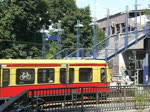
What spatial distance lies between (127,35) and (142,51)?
6.04 m

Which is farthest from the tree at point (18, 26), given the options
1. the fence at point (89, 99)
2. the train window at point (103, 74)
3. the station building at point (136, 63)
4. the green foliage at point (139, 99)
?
the green foliage at point (139, 99)

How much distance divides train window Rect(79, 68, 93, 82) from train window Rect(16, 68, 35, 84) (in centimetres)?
277

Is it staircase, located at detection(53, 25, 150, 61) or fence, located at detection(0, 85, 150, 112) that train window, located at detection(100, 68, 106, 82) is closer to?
fence, located at detection(0, 85, 150, 112)

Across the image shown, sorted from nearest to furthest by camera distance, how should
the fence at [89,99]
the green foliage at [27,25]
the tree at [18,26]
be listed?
the fence at [89,99]
the tree at [18,26]
the green foliage at [27,25]

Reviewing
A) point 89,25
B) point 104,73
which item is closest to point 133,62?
point 89,25

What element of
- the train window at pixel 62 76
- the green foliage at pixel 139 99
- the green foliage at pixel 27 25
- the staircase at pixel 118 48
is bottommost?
the green foliage at pixel 139 99

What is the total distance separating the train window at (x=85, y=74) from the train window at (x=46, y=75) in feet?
5.40

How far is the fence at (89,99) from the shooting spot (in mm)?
9116

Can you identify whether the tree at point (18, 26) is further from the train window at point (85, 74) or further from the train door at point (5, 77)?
the train door at point (5, 77)

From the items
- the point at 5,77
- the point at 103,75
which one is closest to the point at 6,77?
the point at 5,77

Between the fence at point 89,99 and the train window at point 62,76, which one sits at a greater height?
the train window at point 62,76

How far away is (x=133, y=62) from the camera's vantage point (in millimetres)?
33406

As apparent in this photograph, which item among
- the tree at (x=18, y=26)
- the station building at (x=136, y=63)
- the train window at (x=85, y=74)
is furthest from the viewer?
the tree at (x=18, y=26)

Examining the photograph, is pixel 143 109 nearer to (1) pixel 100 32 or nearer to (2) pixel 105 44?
(2) pixel 105 44
